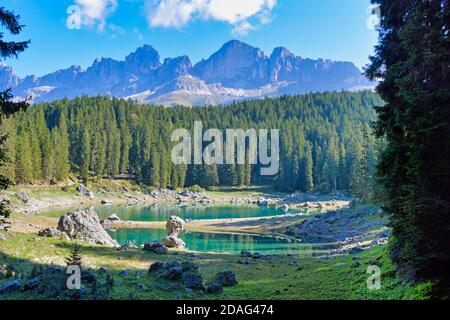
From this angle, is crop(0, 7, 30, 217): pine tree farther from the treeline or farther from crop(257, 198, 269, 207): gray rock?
crop(257, 198, 269, 207): gray rock

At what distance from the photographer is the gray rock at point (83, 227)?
36328 mm

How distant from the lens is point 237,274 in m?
25.8

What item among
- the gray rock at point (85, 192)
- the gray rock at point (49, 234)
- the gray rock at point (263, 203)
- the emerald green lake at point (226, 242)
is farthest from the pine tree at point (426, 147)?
the gray rock at point (85, 192)

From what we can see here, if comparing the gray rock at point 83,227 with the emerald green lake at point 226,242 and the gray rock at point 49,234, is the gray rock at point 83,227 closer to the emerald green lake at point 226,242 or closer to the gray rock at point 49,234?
the gray rock at point 49,234

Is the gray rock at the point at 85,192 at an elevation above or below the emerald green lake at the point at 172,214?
above

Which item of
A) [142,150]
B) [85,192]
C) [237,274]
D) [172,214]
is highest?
[142,150]

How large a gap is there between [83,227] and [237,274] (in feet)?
60.6

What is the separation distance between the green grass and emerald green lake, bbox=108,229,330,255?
41.3 ft

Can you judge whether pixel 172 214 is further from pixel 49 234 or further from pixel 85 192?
pixel 49 234

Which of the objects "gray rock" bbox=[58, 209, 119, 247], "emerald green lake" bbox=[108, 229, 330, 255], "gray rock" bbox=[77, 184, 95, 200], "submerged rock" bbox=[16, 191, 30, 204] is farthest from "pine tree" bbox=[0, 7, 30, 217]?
"gray rock" bbox=[77, 184, 95, 200]

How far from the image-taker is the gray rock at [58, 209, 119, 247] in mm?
36328

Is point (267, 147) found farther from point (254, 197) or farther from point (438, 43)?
point (438, 43)

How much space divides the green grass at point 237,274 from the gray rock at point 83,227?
6.64 metres

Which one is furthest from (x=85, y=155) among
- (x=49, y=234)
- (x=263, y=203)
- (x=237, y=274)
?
(x=237, y=274)
